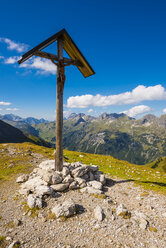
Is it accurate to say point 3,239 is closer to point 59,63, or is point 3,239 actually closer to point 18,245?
point 18,245

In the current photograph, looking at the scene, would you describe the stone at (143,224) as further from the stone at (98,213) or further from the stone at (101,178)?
the stone at (101,178)

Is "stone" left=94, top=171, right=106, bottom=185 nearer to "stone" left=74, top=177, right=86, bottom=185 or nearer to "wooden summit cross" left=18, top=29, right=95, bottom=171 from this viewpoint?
"stone" left=74, top=177, right=86, bottom=185

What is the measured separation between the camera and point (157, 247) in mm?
6340

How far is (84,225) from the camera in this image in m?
7.65

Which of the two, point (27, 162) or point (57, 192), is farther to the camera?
point (27, 162)

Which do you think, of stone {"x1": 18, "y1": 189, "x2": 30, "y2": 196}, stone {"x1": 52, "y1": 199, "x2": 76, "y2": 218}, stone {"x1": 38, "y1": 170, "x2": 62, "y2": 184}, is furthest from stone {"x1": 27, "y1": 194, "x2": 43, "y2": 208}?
stone {"x1": 38, "y1": 170, "x2": 62, "y2": 184}

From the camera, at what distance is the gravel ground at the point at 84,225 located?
6.53 m

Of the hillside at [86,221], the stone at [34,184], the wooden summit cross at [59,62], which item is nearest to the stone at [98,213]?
the hillside at [86,221]

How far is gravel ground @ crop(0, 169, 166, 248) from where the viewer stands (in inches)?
257

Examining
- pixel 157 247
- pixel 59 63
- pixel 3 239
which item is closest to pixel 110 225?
pixel 157 247

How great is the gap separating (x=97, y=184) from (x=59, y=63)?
39.3 feet

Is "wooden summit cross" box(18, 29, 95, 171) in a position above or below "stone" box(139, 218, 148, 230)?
above

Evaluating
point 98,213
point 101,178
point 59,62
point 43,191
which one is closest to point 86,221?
point 98,213

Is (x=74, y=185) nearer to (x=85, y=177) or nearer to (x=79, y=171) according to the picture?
(x=79, y=171)
